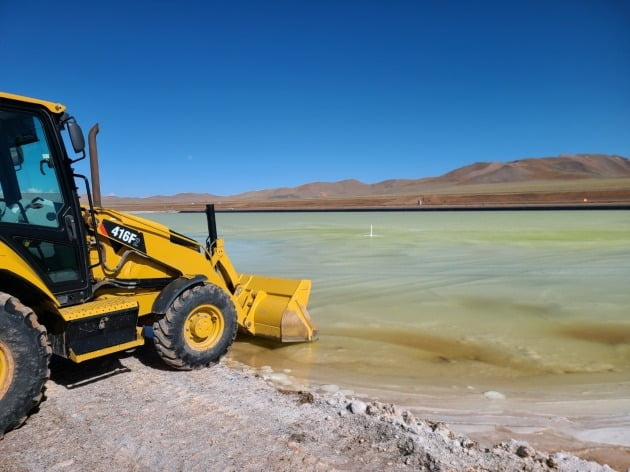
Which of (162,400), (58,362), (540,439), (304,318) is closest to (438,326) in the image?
(304,318)

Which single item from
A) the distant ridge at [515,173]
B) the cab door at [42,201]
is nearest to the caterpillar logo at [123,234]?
the cab door at [42,201]

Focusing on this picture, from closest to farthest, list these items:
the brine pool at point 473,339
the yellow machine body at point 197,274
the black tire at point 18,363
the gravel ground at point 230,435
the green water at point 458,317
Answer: the gravel ground at point 230,435, the black tire at point 18,363, the brine pool at point 473,339, the yellow machine body at point 197,274, the green water at point 458,317

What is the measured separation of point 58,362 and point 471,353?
14.3 feet

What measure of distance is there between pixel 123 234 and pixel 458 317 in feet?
15.3

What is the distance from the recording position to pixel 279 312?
5.80 meters

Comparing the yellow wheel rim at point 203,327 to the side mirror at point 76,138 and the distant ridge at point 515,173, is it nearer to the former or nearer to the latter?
the side mirror at point 76,138

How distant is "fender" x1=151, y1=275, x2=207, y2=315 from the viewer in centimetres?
472

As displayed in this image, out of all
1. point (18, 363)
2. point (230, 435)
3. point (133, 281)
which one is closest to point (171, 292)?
point (133, 281)

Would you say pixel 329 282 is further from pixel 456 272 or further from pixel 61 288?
pixel 61 288

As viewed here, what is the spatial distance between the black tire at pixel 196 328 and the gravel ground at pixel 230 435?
32 centimetres

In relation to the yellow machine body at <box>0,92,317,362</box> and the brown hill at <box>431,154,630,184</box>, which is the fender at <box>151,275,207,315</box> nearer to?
the yellow machine body at <box>0,92,317,362</box>

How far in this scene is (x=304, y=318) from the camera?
5.89 m

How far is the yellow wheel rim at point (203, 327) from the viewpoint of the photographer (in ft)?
16.2

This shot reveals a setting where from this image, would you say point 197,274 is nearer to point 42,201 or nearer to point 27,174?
point 42,201
